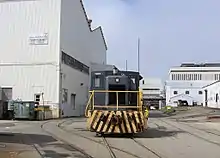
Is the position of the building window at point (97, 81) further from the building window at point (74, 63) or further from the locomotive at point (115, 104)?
the building window at point (74, 63)

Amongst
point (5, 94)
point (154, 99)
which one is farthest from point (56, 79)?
point (154, 99)

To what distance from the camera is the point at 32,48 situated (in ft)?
135

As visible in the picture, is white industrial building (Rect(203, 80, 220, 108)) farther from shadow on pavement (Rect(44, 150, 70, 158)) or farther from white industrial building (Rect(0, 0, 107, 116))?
shadow on pavement (Rect(44, 150, 70, 158))

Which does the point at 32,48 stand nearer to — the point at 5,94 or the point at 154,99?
the point at 5,94

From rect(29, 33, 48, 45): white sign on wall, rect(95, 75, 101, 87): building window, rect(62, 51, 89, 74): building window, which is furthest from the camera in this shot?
rect(62, 51, 89, 74): building window

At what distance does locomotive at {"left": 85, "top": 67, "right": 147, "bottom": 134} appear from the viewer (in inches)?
695

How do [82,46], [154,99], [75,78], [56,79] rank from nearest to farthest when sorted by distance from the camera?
[56,79] → [75,78] → [82,46] → [154,99]

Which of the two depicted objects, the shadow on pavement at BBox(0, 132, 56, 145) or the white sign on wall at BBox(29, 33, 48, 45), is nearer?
the shadow on pavement at BBox(0, 132, 56, 145)

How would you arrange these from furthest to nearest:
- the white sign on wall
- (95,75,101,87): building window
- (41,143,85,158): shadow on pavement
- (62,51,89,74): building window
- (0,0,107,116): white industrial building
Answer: (62,51,89,74): building window, the white sign on wall, (0,0,107,116): white industrial building, (95,75,101,87): building window, (41,143,85,158): shadow on pavement

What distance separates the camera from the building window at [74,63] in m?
42.8

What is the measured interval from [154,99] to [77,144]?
10840cm

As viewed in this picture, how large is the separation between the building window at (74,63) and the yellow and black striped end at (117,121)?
24.9 meters

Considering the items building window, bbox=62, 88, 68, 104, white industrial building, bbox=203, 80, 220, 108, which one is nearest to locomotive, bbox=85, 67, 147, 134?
building window, bbox=62, 88, 68, 104

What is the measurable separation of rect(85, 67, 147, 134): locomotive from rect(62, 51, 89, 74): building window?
23161mm
